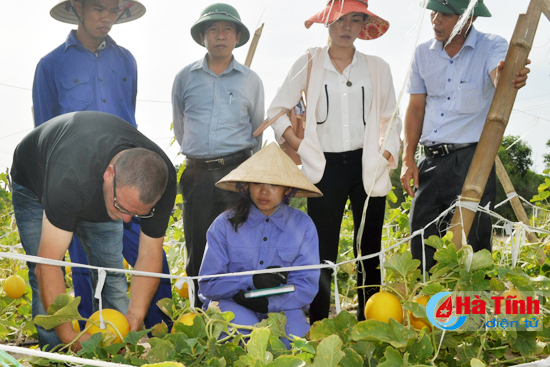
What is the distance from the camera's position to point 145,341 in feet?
9.29

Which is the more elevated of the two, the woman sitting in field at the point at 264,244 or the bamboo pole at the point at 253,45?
the bamboo pole at the point at 253,45

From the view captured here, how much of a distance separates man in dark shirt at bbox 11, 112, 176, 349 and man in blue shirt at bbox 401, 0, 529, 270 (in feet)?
3.93

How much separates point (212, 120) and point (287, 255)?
2.90 feet

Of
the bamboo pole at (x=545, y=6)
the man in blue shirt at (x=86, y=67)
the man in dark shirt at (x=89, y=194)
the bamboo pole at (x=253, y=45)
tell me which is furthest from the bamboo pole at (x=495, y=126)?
the bamboo pole at (x=253, y=45)

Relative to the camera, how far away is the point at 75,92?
230 cm

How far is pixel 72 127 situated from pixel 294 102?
100 centimetres

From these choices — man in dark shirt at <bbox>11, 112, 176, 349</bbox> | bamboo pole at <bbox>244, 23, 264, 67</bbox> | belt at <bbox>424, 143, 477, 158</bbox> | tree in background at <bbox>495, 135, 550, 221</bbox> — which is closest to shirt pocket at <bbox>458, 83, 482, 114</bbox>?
belt at <bbox>424, 143, 477, 158</bbox>

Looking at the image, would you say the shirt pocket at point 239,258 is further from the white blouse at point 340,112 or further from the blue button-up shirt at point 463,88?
the blue button-up shirt at point 463,88

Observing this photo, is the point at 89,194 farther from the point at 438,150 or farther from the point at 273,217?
the point at 438,150

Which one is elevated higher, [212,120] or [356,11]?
[356,11]

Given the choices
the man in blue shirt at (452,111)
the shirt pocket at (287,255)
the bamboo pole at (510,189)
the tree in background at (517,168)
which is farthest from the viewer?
the tree in background at (517,168)

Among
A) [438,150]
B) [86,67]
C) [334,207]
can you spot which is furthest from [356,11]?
[86,67]

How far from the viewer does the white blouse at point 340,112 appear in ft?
7.89

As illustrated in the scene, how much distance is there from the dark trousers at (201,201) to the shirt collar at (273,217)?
41 centimetres
